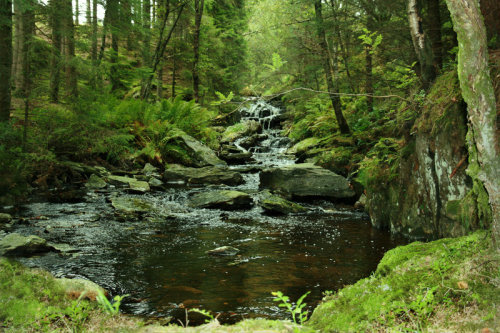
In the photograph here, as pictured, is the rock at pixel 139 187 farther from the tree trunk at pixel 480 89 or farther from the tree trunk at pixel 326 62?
the tree trunk at pixel 480 89

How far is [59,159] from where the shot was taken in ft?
32.5

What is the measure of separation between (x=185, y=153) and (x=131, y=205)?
19.2 ft

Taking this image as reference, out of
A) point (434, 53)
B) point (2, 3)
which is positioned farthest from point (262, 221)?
point (2, 3)

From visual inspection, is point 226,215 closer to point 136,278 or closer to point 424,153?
point 136,278

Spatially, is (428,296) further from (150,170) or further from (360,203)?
(150,170)

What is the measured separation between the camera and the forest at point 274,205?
229cm

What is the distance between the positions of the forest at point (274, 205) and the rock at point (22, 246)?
3cm

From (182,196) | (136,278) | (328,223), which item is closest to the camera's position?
(136,278)

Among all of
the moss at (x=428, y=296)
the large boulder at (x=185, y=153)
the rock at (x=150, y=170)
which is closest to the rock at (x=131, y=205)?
the rock at (x=150, y=170)

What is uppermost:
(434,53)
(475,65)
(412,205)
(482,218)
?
(434,53)

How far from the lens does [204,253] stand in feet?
16.9

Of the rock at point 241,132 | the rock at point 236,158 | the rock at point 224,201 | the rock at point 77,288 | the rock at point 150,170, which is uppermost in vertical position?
the rock at point 241,132

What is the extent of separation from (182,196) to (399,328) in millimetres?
7795

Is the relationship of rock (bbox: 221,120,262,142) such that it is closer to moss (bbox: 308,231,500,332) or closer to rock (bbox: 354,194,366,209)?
rock (bbox: 354,194,366,209)
